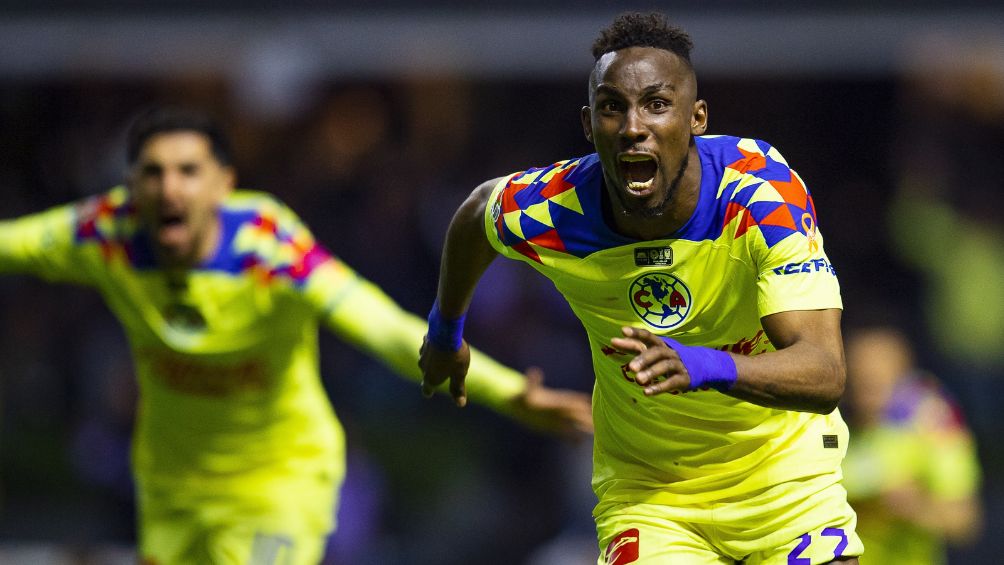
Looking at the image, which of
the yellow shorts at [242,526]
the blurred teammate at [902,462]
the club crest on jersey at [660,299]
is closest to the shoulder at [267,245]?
the yellow shorts at [242,526]

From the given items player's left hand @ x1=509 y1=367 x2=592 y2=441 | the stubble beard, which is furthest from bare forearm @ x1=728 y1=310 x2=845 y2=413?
player's left hand @ x1=509 y1=367 x2=592 y2=441

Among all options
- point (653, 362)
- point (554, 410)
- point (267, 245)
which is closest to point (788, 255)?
point (653, 362)

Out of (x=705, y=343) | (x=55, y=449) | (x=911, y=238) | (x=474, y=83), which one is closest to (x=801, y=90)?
(x=911, y=238)

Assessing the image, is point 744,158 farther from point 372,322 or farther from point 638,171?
point 372,322

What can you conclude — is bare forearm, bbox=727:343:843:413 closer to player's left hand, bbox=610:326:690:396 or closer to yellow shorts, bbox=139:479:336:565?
player's left hand, bbox=610:326:690:396

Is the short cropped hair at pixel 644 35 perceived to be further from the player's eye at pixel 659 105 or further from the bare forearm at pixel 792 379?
the bare forearm at pixel 792 379

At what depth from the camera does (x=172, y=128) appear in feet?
21.1

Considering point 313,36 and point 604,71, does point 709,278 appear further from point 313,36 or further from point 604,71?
point 313,36

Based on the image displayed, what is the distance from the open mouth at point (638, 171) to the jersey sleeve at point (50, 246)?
294cm

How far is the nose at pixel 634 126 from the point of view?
4.20 meters

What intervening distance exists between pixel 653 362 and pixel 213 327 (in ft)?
9.98

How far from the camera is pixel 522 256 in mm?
4746

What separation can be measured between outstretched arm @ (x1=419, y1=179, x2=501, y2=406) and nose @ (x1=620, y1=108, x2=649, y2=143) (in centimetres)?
77

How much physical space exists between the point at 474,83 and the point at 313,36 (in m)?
1.73
